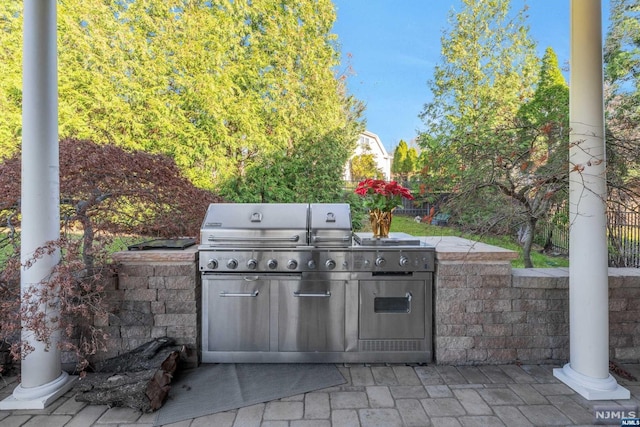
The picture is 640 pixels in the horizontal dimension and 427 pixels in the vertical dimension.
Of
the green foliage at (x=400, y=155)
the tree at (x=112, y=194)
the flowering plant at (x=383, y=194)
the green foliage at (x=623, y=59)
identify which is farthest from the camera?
the green foliage at (x=400, y=155)

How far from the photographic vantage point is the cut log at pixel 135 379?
79.1 inches

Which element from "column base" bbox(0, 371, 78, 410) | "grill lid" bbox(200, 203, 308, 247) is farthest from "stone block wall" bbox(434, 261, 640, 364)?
"column base" bbox(0, 371, 78, 410)

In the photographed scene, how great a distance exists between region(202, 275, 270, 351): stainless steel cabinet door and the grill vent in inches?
31.6

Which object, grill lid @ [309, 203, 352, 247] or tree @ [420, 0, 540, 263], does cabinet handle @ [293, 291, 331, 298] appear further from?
tree @ [420, 0, 540, 263]

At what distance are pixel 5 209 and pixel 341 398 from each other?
293 cm

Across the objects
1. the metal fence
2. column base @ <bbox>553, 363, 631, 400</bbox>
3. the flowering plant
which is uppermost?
the flowering plant

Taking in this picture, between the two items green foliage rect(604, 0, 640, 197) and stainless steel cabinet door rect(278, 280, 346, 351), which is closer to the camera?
stainless steel cabinet door rect(278, 280, 346, 351)

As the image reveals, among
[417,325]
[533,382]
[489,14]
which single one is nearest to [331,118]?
[489,14]

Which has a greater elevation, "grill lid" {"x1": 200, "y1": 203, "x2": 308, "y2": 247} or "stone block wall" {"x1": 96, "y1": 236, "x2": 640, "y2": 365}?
"grill lid" {"x1": 200, "y1": 203, "x2": 308, "y2": 247}

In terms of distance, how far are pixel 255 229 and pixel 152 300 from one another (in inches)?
39.2

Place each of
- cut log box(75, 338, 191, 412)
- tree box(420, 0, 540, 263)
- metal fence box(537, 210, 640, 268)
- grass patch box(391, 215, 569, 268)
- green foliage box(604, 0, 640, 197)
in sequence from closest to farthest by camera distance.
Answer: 1. cut log box(75, 338, 191, 412)
2. metal fence box(537, 210, 640, 268)
3. grass patch box(391, 215, 569, 268)
4. green foliage box(604, 0, 640, 197)
5. tree box(420, 0, 540, 263)

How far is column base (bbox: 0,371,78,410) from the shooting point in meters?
2.02

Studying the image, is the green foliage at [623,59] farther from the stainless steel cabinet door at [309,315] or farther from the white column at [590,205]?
the stainless steel cabinet door at [309,315]

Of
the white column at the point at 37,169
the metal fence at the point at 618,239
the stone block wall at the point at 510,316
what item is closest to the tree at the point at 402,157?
the metal fence at the point at 618,239
